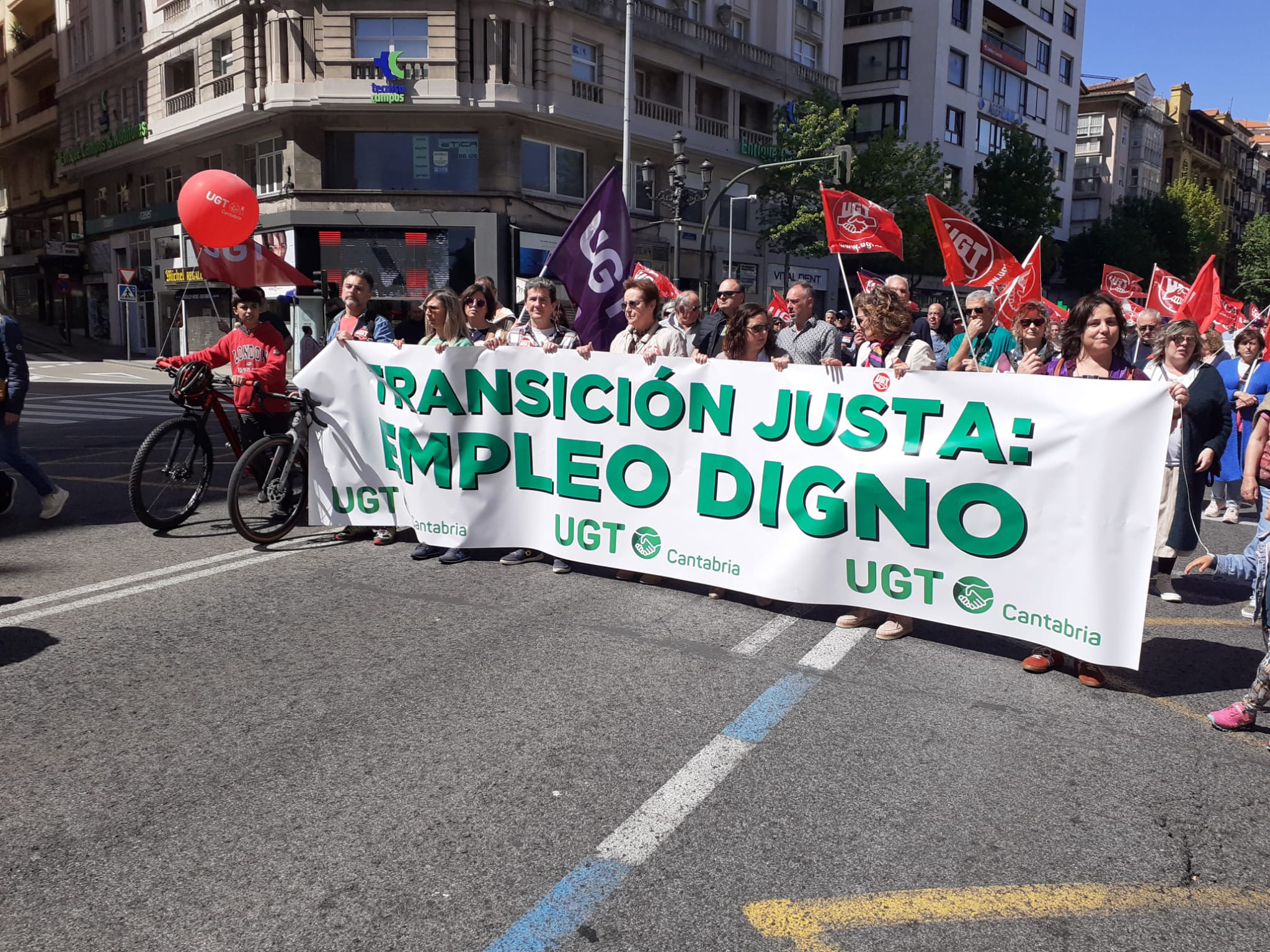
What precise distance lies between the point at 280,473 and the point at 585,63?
26501mm

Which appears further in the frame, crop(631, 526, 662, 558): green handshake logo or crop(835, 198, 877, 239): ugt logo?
crop(835, 198, 877, 239): ugt logo

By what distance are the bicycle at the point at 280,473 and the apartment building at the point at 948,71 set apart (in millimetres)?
40098

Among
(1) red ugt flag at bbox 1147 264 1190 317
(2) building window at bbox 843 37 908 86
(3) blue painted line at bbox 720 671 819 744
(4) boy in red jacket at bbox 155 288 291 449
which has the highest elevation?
(2) building window at bbox 843 37 908 86

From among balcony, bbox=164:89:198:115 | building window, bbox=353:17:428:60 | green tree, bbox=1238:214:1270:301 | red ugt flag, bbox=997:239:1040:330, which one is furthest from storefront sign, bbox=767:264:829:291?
green tree, bbox=1238:214:1270:301

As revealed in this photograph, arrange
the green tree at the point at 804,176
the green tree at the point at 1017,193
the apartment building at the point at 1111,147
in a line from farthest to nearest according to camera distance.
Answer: the apartment building at the point at 1111,147
the green tree at the point at 1017,193
the green tree at the point at 804,176

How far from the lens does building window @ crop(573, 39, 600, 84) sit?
30062 millimetres

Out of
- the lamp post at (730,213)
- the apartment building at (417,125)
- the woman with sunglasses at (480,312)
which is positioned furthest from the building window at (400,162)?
the woman with sunglasses at (480,312)

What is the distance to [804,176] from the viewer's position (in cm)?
3428

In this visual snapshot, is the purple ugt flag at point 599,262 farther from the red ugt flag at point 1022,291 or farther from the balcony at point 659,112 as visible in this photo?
the balcony at point 659,112

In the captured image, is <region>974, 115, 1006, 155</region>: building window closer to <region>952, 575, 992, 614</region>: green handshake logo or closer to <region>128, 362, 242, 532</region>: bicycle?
<region>128, 362, 242, 532</region>: bicycle

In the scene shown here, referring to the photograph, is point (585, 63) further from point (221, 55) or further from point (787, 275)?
point (787, 275)

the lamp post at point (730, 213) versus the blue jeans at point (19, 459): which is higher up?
the lamp post at point (730, 213)

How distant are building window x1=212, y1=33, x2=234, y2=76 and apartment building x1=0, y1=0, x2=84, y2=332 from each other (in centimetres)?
1434

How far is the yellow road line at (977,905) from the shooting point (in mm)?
2701
